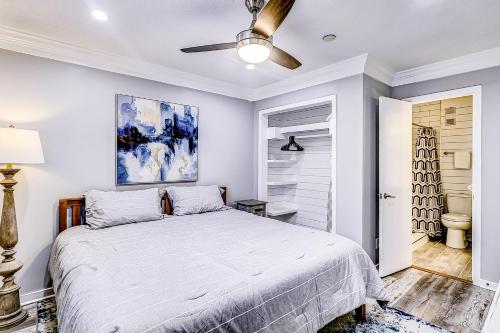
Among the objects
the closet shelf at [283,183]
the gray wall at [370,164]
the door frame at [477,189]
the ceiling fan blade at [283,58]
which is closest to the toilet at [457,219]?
the door frame at [477,189]

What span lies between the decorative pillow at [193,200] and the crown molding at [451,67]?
2814mm

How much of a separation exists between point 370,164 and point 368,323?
170 cm

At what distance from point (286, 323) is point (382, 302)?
4.04ft

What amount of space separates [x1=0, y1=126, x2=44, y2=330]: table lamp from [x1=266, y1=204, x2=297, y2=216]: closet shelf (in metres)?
3.01

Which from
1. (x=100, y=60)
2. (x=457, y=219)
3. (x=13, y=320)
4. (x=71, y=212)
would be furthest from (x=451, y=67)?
(x=13, y=320)

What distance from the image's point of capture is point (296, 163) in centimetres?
463

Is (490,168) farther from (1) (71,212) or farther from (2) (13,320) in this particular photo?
(2) (13,320)

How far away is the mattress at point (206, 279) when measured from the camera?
1285mm

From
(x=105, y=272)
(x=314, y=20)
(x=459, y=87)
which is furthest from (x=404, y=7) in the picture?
(x=105, y=272)

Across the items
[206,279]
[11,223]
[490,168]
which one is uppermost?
[490,168]

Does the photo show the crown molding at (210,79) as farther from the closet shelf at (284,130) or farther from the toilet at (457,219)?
the toilet at (457,219)

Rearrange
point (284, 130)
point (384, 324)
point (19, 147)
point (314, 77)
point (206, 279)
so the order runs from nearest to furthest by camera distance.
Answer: point (206, 279) < point (19, 147) < point (384, 324) < point (314, 77) < point (284, 130)

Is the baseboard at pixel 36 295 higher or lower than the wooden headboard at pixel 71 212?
lower

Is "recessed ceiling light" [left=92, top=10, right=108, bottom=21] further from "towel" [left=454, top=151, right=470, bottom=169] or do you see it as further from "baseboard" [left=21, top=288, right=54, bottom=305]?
"towel" [left=454, top=151, right=470, bottom=169]
